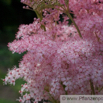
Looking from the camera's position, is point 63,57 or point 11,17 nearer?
point 63,57

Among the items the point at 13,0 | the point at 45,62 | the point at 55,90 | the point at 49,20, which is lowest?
the point at 55,90

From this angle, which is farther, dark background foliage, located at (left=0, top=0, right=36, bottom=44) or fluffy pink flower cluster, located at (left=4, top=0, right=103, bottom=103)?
dark background foliage, located at (left=0, top=0, right=36, bottom=44)

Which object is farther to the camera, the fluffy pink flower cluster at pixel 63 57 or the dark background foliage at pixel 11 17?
the dark background foliage at pixel 11 17

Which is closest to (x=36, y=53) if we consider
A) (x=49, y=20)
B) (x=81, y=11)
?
(x=49, y=20)

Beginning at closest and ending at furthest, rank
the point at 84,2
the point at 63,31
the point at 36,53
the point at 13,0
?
the point at 36,53 < the point at 84,2 < the point at 63,31 < the point at 13,0

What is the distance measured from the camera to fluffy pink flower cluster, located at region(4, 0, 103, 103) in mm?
712

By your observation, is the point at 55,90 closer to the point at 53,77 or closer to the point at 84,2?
the point at 53,77

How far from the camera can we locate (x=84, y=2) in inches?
33.7

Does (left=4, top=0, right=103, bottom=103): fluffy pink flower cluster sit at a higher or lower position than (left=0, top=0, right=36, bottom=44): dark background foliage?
lower

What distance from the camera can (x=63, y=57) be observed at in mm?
708

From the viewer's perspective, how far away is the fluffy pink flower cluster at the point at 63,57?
2.34 ft

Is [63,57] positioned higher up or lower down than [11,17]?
lower down

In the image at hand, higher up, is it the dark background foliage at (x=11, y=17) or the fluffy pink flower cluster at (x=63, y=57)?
the dark background foliage at (x=11, y=17)

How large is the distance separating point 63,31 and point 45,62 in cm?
28
